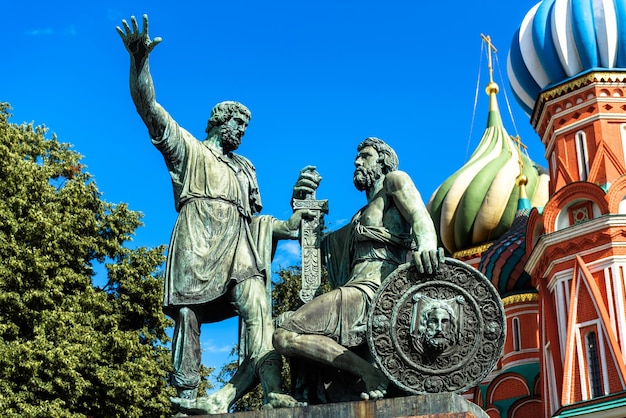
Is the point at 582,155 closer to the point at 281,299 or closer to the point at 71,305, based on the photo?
Answer: the point at 281,299

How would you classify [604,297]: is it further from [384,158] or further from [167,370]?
[384,158]

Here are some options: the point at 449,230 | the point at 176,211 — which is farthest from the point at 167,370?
the point at 449,230

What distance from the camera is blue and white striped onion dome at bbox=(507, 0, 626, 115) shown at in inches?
1248

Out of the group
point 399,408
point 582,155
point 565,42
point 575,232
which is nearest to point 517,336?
point 575,232

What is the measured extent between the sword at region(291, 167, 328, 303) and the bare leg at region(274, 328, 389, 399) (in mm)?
547

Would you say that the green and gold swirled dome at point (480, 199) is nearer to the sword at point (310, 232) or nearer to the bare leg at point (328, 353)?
the sword at point (310, 232)

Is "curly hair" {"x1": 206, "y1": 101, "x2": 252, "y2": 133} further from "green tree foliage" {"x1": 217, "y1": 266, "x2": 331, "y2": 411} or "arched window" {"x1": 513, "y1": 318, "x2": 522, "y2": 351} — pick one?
"arched window" {"x1": 513, "y1": 318, "x2": 522, "y2": 351}

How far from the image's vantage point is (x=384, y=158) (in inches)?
348

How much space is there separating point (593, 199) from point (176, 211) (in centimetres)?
2305

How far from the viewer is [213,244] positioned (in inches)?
336

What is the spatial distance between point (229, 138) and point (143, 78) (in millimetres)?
960

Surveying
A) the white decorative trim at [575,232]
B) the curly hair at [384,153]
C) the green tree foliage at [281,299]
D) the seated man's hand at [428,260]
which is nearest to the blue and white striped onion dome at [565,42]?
the white decorative trim at [575,232]

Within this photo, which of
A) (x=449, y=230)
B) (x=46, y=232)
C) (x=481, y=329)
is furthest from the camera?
(x=449, y=230)

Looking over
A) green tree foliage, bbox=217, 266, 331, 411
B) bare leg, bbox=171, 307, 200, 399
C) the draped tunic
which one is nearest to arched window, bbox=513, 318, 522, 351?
green tree foliage, bbox=217, 266, 331, 411
